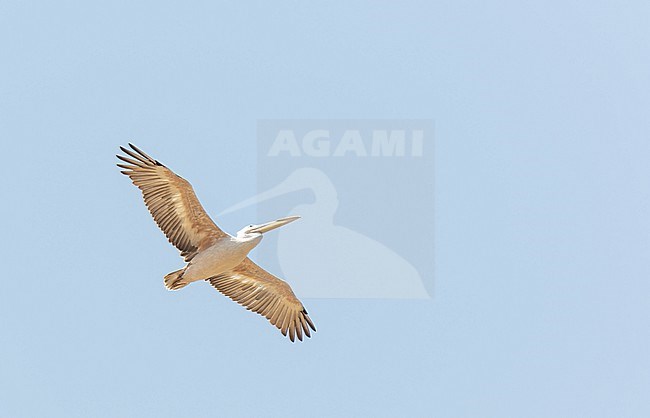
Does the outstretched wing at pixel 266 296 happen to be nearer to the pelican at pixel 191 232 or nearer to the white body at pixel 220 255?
the pelican at pixel 191 232

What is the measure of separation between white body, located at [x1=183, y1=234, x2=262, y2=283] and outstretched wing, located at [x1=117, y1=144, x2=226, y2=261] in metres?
0.26

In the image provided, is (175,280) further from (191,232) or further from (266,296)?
(266,296)

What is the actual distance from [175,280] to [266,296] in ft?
6.68

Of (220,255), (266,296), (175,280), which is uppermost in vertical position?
(220,255)

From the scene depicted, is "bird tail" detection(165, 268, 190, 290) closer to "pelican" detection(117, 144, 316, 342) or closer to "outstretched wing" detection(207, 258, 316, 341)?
"pelican" detection(117, 144, 316, 342)

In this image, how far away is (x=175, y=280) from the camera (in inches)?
783

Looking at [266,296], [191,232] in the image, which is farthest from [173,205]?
[266,296]

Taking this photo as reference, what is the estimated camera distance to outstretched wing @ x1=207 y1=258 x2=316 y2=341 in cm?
2103

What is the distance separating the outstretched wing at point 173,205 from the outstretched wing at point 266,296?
903 millimetres

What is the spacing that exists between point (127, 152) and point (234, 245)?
7.02 feet

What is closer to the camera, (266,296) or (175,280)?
(175,280)

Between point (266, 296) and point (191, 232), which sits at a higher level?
point (191, 232)

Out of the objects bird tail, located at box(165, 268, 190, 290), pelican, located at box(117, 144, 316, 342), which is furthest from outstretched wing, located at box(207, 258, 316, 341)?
bird tail, located at box(165, 268, 190, 290)

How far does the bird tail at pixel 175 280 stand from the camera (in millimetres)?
19812
